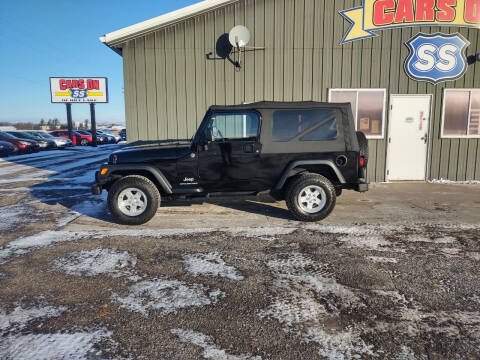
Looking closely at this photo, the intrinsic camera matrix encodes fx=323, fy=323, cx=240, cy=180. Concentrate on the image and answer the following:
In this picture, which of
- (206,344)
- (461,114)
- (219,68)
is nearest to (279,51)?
(219,68)

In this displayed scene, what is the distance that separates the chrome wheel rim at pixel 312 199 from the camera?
16.9 feet

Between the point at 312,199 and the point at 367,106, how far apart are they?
4760mm

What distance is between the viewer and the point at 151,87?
8.45 m

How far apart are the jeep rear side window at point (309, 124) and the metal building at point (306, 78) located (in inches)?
142

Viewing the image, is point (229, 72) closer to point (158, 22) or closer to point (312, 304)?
point (158, 22)

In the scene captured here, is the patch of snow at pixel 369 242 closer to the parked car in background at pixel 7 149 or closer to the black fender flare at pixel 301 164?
the black fender flare at pixel 301 164

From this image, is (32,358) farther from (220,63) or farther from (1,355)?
(220,63)

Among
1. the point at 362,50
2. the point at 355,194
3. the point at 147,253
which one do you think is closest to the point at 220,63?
the point at 362,50

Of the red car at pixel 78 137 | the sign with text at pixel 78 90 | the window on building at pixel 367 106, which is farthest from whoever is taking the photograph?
the red car at pixel 78 137

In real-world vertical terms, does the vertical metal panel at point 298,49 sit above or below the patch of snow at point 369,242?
above

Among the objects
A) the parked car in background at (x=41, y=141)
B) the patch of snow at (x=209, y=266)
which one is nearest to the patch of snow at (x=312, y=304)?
the patch of snow at (x=209, y=266)

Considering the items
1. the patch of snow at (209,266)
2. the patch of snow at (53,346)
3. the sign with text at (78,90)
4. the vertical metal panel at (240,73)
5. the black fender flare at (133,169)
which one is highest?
the sign with text at (78,90)

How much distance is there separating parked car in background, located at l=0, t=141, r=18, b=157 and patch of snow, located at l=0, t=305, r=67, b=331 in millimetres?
19118

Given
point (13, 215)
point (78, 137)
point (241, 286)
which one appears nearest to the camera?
point (241, 286)
